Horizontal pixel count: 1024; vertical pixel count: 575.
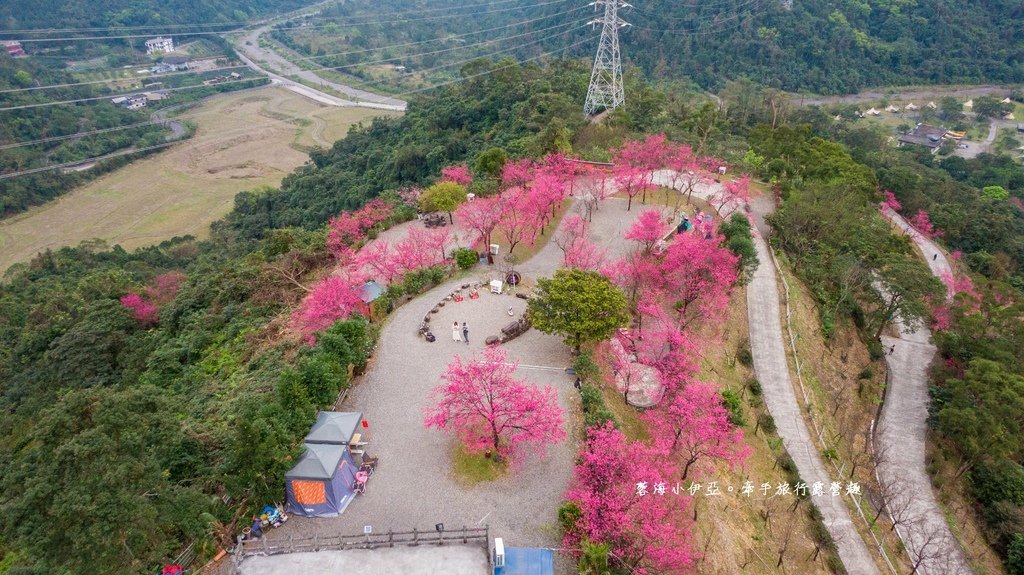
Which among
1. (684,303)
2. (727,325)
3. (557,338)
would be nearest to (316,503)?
(557,338)

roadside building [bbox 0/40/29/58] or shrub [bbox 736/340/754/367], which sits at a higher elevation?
roadside building [bbox 0/40/29/58]

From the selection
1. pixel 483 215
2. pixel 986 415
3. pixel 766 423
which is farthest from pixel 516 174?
pixel 986 415

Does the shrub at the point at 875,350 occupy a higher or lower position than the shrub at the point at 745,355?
lower

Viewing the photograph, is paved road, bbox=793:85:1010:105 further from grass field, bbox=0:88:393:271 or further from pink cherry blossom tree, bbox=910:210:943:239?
grass field, bbox=0:88:393:271

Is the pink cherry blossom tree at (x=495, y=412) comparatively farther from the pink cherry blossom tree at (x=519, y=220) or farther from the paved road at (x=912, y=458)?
the pink cherry blossom tree at (x=519, y=220)

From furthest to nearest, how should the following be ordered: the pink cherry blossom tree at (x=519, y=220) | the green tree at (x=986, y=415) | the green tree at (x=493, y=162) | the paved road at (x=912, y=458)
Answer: the green tree at (x=493, y=162) < the pink cherry blossom tree at (x=519, y=220) < the green tree at (x=986, y=415) < the paved road at (x=912, y=458)

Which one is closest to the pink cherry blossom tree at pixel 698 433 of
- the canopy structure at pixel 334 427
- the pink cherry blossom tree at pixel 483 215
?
the canopy structure at pixel 334 427

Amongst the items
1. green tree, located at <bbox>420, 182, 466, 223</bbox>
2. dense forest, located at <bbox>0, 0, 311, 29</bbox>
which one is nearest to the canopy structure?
green tree, located at <bbox>420, 182, 466, 223</bbox>
